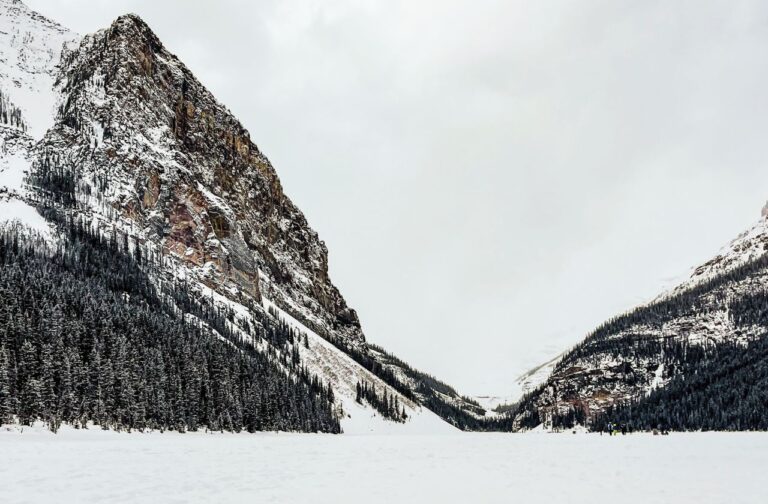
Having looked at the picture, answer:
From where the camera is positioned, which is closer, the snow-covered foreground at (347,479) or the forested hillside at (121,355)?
the snow-covered foreground at (347,479)

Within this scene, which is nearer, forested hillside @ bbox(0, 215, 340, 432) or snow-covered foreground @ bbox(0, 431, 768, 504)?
snow-covered foreground @ bbox(0, 431, 768, 504)

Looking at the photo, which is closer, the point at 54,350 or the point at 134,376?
the point at 54,350

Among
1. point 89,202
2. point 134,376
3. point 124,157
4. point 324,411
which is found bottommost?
point 324,411

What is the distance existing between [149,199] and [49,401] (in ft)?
435

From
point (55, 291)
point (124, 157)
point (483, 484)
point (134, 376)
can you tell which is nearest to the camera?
point (483, 484)

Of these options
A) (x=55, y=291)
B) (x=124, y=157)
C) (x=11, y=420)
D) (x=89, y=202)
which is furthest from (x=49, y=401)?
(x=124, y=157)

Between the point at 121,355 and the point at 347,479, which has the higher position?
the point at 121,355

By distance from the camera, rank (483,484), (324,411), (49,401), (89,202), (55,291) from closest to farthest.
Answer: (483,484) < (49,401) < (55,291) < (324,411) < (89,202)

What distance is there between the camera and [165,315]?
135000 mm

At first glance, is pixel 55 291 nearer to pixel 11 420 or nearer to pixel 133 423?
pixel 133 423

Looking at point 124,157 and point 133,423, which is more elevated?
point 124,157

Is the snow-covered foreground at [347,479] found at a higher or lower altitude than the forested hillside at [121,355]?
lower

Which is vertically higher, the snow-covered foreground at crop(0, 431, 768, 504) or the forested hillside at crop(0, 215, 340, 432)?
the forested hillside at crop(0, 215, 340, 432)

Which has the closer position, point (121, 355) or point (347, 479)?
point (347, 479)
